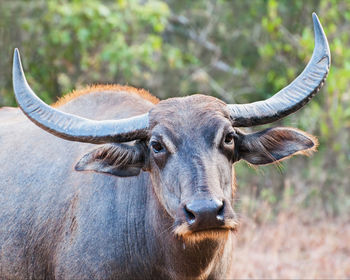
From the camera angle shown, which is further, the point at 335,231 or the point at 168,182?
the point at 335,231

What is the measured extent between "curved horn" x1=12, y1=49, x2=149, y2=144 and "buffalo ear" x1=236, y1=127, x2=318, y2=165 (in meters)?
0.92

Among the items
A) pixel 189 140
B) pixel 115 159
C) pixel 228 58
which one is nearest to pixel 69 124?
pixel 115 159

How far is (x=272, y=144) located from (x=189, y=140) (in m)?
0.96

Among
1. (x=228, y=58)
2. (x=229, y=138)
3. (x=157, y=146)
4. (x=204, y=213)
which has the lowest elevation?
(x=204, y=213)

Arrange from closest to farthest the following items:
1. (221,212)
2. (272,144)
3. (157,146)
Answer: (221,212) < (157,146) < (272,144)

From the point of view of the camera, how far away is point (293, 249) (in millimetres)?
9617

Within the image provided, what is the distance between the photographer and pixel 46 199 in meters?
6.05

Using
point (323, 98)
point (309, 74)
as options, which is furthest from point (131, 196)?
point (323, 98)

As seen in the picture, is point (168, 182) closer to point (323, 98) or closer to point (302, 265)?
point (302, 265)

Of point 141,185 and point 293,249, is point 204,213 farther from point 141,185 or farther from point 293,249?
point 293,249

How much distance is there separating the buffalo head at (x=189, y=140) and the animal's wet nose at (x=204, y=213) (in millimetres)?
12

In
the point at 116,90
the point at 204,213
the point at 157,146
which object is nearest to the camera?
the point at 204,213

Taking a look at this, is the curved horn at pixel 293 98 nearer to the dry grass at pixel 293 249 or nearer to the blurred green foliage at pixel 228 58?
the dry grass at pixel 293 249

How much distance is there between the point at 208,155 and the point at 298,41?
A: 24.7 ft
